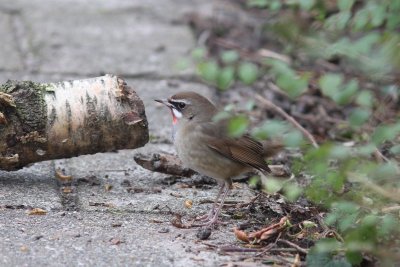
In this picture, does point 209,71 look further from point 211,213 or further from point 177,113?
point 177,113

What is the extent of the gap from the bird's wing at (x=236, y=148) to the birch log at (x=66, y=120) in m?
0.51

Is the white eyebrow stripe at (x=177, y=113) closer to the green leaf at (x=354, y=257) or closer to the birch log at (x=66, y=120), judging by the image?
the birch log at (x=66, y=120)

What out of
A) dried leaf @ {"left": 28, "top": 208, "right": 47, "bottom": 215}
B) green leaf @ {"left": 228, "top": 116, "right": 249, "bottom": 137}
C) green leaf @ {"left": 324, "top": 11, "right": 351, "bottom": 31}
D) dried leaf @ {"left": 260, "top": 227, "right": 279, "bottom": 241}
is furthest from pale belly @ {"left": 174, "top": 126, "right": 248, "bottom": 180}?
green leaf @ {"left": 228, "top": 116, "right": 249, "bottom": 137}

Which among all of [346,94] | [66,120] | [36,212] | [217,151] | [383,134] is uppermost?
[346,94]

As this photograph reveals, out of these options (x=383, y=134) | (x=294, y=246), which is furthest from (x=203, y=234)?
(x=383, y=134)

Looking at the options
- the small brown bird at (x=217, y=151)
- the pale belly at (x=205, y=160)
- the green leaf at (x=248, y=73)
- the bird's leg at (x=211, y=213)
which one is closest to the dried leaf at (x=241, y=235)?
the bird's leg at (x=211, y=213)

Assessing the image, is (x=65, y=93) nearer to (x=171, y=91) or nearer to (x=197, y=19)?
(x=171, y=91)

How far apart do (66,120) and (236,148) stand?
3.57ft

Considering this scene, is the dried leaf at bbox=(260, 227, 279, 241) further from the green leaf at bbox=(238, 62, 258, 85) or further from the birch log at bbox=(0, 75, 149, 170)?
the birch log at bbox=(0, 75, 149, 170)

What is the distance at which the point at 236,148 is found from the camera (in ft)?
16.2

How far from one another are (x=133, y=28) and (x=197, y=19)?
774mm

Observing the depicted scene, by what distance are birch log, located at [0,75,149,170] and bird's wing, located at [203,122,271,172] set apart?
51cm

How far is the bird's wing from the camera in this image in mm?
4910

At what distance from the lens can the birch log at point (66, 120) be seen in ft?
16.2
